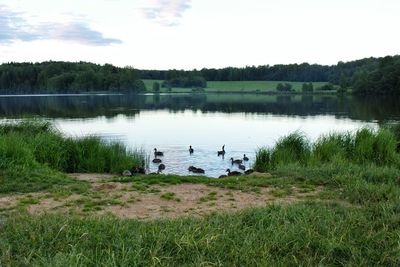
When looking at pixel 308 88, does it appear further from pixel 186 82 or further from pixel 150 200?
pixel 150 200

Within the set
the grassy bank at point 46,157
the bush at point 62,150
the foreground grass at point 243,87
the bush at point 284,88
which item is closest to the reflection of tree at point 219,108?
the bush at point 62,150

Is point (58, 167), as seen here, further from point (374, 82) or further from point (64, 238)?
point (374, 82)

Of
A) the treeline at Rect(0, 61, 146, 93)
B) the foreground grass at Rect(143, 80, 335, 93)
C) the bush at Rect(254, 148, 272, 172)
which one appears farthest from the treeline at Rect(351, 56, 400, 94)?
the bush at Rect(254, 148, 272, 172)

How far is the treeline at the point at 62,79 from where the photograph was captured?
127 m

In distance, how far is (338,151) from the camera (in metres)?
14.7

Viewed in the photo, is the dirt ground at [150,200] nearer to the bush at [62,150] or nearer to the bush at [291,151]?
the bush at [62,150]

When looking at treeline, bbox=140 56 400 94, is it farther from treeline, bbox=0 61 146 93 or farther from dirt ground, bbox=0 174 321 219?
dirt ground, bbox=0 174 321 219

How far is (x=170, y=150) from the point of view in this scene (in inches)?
946

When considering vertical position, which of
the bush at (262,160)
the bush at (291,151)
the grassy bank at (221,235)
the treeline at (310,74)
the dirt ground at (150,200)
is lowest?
the bush at (262,160)

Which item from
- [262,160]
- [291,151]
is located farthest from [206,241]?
[291,151]

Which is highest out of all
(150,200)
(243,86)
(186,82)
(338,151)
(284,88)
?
(186,82)

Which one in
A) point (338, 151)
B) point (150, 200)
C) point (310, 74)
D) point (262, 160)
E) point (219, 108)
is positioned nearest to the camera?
point (150, 200)

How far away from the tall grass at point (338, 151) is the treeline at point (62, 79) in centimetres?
11736

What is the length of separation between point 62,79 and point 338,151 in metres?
121
